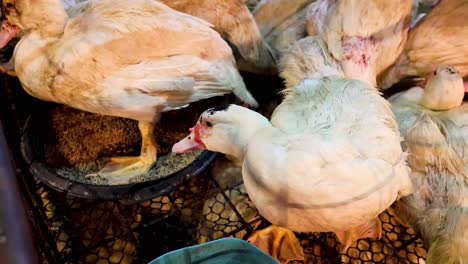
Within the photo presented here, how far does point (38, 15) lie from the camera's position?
1.07 metres

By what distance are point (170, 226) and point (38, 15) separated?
0.62 meters

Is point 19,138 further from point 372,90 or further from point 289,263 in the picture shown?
point 372,90

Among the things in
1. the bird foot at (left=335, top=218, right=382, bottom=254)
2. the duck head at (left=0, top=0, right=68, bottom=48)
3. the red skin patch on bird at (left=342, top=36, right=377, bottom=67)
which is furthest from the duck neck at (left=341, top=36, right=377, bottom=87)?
the duck head at (left=0, top=0, right=68, bottom=48)

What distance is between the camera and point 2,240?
353 mm

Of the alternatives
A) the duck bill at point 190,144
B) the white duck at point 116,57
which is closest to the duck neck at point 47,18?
the white duck at point 116,57

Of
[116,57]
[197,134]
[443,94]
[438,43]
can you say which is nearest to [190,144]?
[197,134]

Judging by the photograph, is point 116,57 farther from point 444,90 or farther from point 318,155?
point 444,90

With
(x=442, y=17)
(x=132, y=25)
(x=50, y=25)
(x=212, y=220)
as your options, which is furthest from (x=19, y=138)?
(x=442, y=17)

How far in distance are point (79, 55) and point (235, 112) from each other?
38 centimetres

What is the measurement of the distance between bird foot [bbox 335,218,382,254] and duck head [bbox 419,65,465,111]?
0.35 metres

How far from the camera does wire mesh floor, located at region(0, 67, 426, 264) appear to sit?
1.13 m

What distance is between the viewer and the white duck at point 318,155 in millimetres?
854

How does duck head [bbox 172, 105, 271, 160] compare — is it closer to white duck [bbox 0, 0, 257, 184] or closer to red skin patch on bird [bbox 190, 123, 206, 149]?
red skin patch on bird [bbox 190, 123, 206, 149]

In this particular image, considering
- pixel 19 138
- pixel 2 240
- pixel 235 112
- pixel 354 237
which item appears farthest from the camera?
pixel 19 138
